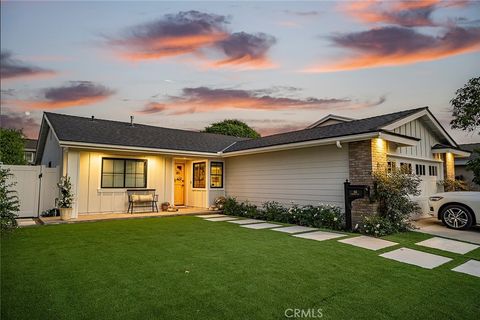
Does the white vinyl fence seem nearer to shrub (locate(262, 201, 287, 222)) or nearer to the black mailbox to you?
shrub (locate(262, 201, 287, 222))

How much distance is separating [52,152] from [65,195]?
152 inches

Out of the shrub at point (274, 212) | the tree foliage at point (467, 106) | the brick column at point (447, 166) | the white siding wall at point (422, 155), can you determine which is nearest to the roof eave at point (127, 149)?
the shrub at point (274, 212)

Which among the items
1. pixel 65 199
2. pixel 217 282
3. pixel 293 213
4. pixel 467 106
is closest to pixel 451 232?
pixel 293 213

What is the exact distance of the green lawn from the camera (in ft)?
8.49

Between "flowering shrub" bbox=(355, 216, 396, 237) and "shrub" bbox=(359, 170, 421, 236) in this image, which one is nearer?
"flowering shrub" bbox=(355, 216, 396, 237)

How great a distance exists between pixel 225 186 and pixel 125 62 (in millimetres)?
6233

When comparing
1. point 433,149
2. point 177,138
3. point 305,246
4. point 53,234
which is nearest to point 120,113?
point 177,138

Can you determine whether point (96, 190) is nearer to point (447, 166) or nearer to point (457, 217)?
point (457, 217)

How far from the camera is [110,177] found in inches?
397

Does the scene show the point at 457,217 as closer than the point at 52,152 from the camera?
Yes

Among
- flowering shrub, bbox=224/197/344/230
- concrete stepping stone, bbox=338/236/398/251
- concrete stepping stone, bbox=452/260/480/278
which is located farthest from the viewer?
flowering shrub, bbox=224/197/344/230

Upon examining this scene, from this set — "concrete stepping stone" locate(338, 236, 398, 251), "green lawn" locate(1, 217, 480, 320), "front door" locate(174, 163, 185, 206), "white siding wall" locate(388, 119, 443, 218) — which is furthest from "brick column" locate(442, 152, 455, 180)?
"front door" locate(174, 163, 185, 206)

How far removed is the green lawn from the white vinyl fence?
4473mm

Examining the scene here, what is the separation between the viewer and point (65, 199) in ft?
27.8
